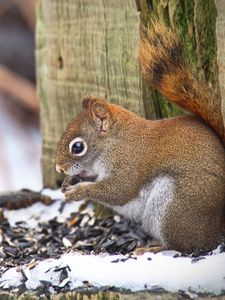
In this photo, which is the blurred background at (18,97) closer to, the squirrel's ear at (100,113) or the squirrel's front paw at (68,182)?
the squirrel's front paw at (68,182)

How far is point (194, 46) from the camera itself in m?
3.83

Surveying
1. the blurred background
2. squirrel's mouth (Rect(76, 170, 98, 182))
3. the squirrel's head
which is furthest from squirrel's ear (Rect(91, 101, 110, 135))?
the blurred background

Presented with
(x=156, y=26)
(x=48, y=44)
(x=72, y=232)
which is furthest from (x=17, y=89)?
(x=156, y=26)

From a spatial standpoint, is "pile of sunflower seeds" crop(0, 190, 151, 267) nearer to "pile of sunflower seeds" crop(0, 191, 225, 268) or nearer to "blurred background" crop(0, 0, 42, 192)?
"pile of sunflower seeds" crop(0, 191, 225, 268)

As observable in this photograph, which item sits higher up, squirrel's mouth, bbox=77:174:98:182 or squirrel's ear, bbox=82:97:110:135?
squirrel's ear, bbox=82:97:110:135

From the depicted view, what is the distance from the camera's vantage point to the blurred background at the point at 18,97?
25.2ft

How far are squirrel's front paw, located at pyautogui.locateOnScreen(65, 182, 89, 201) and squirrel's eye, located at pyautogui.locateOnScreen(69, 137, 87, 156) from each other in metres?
0.12

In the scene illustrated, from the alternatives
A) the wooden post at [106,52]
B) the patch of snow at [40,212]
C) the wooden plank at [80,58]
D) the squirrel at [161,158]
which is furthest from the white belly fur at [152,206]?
the patch of snow at [40,212]

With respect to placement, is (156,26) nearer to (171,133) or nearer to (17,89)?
(171,133)

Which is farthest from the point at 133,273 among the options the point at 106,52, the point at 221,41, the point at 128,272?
the point at 106,52

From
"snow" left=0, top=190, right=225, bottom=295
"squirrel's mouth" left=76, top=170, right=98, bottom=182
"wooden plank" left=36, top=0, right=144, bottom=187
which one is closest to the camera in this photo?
"snow" left=0, top=190, right=225, bottom=295

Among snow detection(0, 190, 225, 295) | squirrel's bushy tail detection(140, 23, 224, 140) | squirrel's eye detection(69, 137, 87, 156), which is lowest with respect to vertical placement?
snow detection(0, 190, 225, 295)

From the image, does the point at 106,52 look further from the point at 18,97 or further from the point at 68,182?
the point at 18,97

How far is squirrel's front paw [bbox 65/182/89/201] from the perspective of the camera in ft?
12.3
